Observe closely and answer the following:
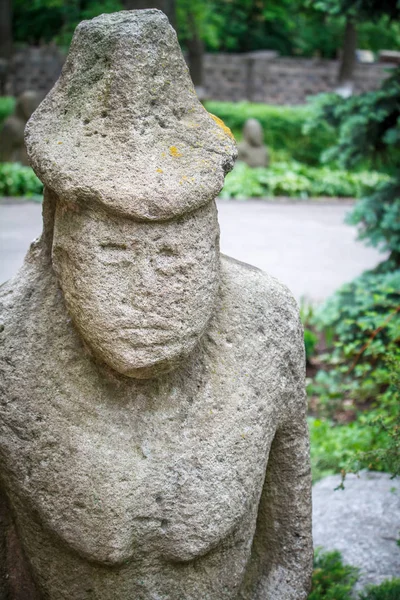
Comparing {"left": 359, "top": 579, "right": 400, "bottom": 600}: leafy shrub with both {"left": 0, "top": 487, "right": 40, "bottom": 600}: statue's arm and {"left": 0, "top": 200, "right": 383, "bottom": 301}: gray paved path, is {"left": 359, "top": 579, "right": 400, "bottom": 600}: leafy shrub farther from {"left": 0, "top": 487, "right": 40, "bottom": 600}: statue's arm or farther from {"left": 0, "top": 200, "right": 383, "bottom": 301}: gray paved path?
{"left": 0, "top": 200, "right": 383, "bottom": 301}: gray paved path

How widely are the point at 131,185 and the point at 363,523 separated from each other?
2.33 meters

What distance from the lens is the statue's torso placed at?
166 centimetres

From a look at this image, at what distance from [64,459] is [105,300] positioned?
37 cm

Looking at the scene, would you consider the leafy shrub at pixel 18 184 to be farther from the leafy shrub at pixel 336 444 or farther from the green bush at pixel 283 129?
the leafy shrub at pixel 336 444

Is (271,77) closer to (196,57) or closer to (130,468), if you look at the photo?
(196,57)

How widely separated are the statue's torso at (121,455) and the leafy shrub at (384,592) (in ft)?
3.21

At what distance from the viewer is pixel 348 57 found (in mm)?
21891

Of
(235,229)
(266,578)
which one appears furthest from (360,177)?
(266,578)

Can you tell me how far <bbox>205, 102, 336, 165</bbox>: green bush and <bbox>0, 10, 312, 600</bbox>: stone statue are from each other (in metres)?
15.2

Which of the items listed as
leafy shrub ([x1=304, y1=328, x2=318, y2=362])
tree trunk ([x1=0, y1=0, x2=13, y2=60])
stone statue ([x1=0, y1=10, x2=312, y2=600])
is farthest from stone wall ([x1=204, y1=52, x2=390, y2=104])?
stone statue ([x1=0, y1=10, x2=312, y2=600])

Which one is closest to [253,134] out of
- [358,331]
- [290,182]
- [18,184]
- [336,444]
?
[290,182]

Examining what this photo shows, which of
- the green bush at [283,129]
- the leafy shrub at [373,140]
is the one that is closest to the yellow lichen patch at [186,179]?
the leafy shrub at [373,140]

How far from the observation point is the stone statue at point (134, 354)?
5.07ft

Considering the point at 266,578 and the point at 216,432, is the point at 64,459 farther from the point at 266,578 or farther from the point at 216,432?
the point at 266,578
